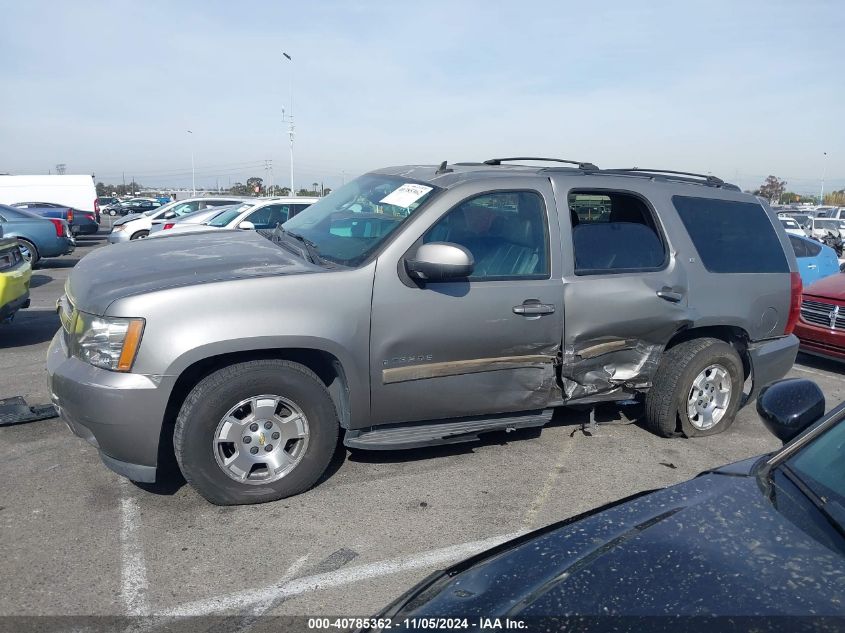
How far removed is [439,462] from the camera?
4.76 metres

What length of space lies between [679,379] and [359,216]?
8.19 feet

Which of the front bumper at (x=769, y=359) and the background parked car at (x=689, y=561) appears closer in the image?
the background parked car at (x=689, y=561)

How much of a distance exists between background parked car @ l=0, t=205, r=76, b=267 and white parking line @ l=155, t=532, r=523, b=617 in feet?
45.0

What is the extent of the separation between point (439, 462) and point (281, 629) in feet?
6.27

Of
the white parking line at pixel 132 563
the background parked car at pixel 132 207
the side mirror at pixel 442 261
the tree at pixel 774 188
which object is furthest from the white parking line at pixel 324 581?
the tree at pixel 774 188

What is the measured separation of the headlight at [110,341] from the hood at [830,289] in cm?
708

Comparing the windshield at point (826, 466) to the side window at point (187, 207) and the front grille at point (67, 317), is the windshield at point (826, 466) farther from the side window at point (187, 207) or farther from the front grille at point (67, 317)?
the side window at point (187, 207)

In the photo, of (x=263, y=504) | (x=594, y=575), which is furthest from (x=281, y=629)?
(x=594, y=575)

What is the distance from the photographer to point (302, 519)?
12.9ft

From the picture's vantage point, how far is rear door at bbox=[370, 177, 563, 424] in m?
4.21

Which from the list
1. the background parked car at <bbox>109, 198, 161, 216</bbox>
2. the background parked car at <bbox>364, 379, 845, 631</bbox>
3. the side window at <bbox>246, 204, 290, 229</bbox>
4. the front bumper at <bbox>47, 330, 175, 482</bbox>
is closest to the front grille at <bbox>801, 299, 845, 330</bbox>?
the background parked car at <bbox>364, 379, 845, 631</bbox>

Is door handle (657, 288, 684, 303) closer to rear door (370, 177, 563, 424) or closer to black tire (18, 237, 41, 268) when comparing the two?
rear door (370, 177, 563, 424)

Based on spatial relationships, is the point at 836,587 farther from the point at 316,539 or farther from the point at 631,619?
the point at 316,539

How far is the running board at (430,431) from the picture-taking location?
425 cm
